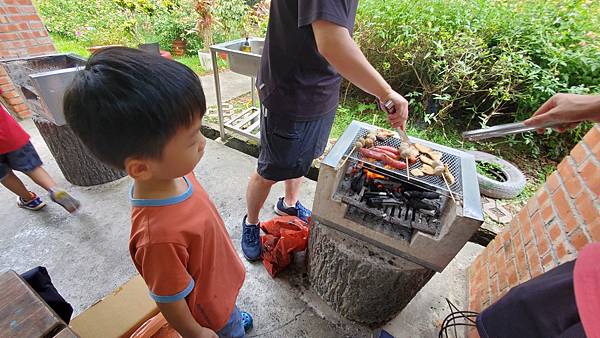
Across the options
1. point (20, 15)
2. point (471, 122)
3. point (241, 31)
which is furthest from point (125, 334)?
point (241, 31)

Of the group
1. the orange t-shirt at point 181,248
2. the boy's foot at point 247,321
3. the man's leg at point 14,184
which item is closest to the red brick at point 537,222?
the orange t-shirt at point 181,248

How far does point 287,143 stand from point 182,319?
1.05 m

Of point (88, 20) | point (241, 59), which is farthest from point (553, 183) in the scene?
point (88, 20)

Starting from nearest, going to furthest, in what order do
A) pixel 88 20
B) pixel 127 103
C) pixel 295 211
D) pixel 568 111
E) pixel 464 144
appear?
pixel 127 103 → pixel 568 111 → pixel 295 211 → pixel 464 144 → pixel 88 20

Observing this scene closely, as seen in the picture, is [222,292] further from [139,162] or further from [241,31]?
[241,31]

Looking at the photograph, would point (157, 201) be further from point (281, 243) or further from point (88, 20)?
point (88, 20)

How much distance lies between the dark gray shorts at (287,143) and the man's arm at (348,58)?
1.44ft

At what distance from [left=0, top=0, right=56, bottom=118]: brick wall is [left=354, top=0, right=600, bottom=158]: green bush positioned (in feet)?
13.5

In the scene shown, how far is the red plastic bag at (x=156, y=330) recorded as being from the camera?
1.33m

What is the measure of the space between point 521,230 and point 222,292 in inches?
69.2

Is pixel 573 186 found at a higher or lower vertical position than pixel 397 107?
lower

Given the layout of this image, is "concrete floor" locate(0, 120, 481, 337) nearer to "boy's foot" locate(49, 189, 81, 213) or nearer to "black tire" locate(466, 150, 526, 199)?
"boy's foot" locate(49, 189, 81, 213)

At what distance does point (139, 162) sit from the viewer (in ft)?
2.45

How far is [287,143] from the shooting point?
5.41ft
